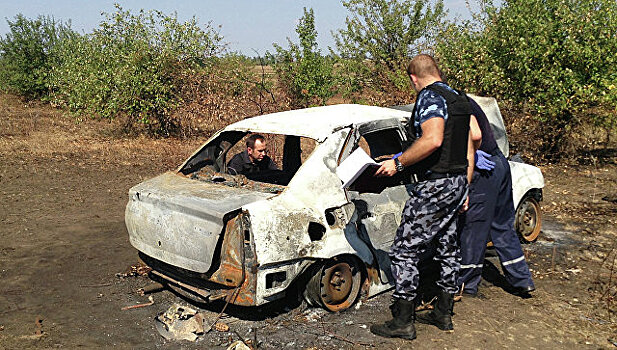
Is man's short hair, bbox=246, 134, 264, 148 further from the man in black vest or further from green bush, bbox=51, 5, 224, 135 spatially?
green bush, bbox=51, 5, 224, 135

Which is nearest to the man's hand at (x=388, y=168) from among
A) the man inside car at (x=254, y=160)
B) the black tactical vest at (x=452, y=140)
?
the black tactical vest at (x=452, y=140)

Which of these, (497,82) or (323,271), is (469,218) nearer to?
(323,271)

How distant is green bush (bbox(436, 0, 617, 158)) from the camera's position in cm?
1055

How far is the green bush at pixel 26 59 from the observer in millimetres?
25234

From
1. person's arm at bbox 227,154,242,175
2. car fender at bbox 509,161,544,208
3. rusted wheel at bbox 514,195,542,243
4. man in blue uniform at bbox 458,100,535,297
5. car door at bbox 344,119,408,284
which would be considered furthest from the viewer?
rusted wheel at bbox 514,195,542,243

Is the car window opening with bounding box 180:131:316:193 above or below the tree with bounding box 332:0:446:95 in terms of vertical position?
below

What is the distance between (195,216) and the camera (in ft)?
13.2

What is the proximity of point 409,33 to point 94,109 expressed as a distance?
9491 millimetres

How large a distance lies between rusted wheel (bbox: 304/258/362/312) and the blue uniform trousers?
100cm

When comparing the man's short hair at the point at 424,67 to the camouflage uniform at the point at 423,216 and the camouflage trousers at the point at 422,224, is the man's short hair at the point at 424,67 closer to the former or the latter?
the camouflage uniform at the point at 423,216

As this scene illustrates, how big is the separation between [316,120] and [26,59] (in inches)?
993

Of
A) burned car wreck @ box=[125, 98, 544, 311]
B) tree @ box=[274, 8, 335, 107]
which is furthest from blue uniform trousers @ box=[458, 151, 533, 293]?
tree @ box=[274, 8, 335, 107]

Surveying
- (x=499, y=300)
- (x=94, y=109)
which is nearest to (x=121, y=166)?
(x=94, y=109)

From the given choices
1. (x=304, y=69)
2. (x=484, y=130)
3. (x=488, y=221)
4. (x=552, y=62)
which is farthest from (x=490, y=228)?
(x=304, y=69)
